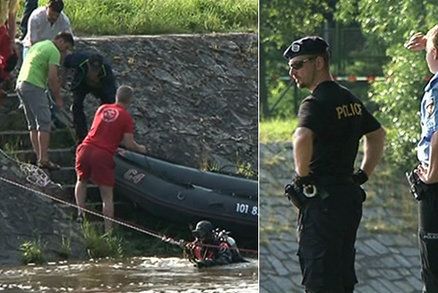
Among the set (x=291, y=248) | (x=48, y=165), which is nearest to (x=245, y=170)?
(x=48, y=165)

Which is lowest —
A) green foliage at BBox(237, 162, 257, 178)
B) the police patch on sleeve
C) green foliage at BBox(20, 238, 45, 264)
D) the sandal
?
green foliage at BBox(20, 238, 45, 264)

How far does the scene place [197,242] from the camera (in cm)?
1334

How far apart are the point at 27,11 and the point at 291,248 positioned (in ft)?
36.8

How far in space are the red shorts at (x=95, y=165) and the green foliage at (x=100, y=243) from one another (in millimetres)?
446

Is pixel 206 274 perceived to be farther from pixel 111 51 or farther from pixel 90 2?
pixel 90 2

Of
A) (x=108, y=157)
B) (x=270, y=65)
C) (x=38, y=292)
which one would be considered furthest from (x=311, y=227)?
(x=108, y=157)

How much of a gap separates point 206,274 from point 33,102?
356 cm

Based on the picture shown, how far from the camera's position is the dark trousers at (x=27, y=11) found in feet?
60.2

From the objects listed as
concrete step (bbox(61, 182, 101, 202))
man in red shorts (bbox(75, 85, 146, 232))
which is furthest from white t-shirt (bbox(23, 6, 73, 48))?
man in red shorts (bbox(75, 85, 146, 232))

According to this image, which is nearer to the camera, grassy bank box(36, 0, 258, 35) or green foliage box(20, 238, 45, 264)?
green foliage box(20, 238, 45, 264)

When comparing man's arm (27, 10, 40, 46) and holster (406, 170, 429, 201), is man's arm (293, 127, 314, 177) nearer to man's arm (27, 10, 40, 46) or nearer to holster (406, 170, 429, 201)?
holster (406, 170, 429, 201)

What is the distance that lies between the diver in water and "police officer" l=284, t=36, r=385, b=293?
6.08 meters

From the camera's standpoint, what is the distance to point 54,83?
15.5m

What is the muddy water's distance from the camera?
12031 mm
